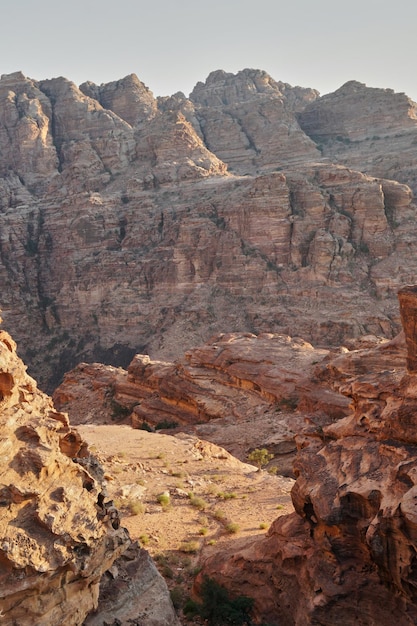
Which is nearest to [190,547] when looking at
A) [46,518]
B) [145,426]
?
[46,518]

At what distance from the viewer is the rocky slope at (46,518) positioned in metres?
6.46

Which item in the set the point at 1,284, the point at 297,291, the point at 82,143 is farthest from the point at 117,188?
the point at 297,291

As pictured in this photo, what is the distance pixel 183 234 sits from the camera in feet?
189

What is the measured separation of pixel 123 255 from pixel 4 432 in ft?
175

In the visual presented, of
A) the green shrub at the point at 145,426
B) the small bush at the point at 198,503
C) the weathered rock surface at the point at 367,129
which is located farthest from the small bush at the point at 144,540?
the weathered rock surface at the point at 367,129

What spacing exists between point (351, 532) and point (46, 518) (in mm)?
4933

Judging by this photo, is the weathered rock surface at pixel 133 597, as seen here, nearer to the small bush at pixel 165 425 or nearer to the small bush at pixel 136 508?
the small bush at pixel 136 508

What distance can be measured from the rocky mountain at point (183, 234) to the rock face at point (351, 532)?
36.2 metres

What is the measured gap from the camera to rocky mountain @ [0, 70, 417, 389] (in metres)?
51.2

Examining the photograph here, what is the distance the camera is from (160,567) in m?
11.3

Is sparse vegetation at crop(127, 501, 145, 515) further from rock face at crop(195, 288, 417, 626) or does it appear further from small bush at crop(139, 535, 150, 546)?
rock face at crop(195, 288, 417, 626)

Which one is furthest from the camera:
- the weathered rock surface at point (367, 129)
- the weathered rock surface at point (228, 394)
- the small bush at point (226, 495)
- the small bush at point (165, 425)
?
the weathered rock surface at point (367, 129)

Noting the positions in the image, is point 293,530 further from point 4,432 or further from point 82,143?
point 82,143

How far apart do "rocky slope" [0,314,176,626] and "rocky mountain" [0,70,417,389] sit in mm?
39361
